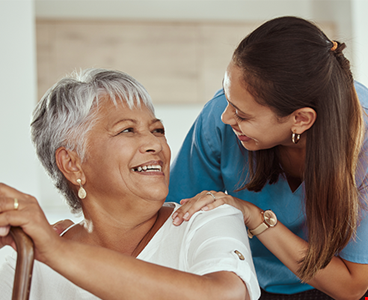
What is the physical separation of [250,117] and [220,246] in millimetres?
448

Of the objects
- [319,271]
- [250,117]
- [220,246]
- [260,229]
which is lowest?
[319,271]

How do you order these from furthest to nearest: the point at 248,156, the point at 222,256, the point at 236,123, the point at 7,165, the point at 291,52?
1. the point at 7,165
2. the point at 248,156
3. the point at 236,123
4. the point at 291,52
5. the point at 222,256

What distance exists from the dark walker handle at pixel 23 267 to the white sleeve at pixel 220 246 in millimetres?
344

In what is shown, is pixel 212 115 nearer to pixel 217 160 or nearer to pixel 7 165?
pixel 217 160

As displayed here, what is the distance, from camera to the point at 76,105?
1.22 meters

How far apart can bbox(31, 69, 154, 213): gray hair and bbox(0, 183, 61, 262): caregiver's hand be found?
0.49m

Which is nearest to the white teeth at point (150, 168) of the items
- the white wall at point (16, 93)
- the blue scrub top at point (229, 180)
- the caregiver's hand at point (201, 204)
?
the caregiver's hand at point (201, 204)

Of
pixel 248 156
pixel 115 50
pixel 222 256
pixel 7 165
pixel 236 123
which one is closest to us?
pixel 222 256

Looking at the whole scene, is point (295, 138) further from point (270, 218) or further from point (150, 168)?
point (150, 168)

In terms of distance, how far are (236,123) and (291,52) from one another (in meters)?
0.28

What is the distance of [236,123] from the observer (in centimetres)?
132

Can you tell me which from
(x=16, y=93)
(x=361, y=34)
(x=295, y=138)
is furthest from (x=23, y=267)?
(x=361, y=34)

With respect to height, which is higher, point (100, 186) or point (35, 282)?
point (100, 186)

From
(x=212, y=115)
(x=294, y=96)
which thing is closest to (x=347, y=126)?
(x=294, y=96)
